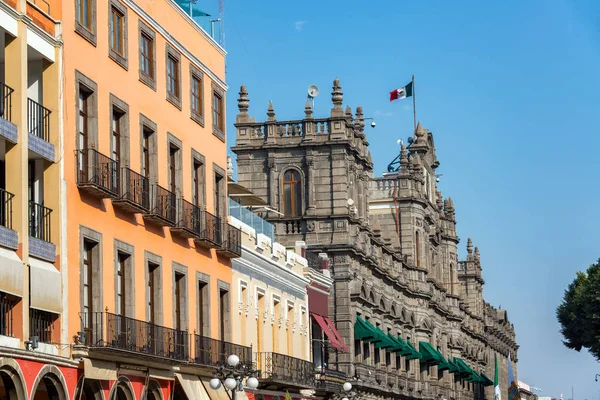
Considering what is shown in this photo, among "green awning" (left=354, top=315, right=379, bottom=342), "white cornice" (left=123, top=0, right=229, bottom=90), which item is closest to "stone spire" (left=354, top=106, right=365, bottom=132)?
"green awning" (left=354, top=315, right=379, bottom=342)

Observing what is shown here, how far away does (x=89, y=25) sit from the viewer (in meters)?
32.8

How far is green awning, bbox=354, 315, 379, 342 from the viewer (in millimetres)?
64438

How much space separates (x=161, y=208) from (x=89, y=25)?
575 centimetres

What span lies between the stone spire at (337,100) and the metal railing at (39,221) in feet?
119

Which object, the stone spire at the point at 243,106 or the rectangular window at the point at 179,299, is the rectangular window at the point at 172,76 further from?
the stone spire at the point at 243,106

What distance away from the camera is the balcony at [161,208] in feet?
118

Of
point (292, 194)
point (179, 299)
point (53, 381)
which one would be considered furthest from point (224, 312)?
point (292, 194)

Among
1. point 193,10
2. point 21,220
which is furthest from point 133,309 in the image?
point 193,10

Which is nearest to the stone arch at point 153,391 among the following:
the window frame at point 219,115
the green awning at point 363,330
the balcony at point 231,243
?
the balcony at point 231,243

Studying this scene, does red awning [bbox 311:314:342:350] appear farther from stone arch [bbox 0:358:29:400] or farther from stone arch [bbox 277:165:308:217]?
stone arch [bbox 0:358:29:400]

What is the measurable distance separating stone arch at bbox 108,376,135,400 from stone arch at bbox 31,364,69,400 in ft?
9.45

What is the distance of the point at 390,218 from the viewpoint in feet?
265

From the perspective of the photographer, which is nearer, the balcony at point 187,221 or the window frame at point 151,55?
the window frame at point 151,55

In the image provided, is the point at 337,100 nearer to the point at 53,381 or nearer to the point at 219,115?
the point at 219,115
